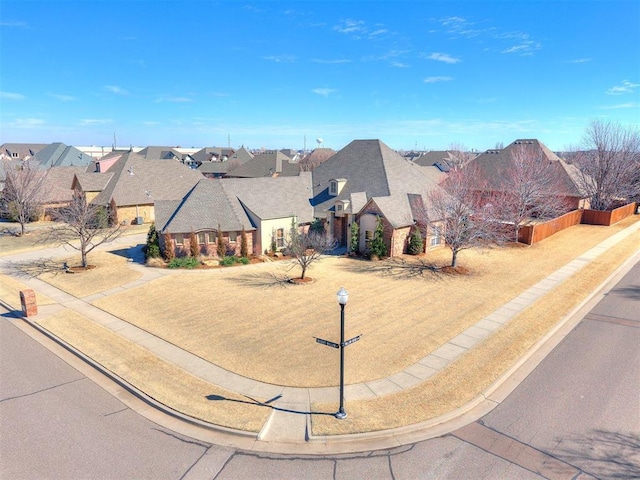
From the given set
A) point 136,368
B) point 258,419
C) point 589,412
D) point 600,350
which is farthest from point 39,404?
point 600,350

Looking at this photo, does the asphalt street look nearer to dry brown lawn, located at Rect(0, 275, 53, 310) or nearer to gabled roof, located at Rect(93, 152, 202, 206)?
dry brown lawn, located at Rect(0, 275, 53, 310)

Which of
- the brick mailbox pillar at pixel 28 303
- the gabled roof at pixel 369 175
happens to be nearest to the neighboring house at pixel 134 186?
the gabled roof at pixel 369 175

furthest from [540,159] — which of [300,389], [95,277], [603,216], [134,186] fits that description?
[134,186]

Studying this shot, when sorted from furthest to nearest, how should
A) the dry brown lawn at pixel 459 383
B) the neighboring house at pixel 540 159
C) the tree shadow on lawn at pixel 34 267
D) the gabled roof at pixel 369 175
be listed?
the neighboring house at pixel 540 159 < the gabled roof at pixel 369 175 < the tree shadow on lawn at pixel 34 267 < the dry brown lawn at pixel 459 383

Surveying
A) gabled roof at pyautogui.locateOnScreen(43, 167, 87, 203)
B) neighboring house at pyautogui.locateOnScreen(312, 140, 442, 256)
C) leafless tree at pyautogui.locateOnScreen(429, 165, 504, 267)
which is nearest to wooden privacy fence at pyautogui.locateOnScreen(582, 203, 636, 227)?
neighboring house at pyautogui.locateOnScreen(312, 140, 442, 256)

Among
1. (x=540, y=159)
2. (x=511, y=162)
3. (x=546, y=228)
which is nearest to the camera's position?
(x=546, y=228)

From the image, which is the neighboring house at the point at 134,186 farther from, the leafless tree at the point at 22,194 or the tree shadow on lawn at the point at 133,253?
the tree shadow on lawn at the point at 133,253

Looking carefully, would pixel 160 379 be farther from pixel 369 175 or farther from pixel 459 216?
pixel 369 175
